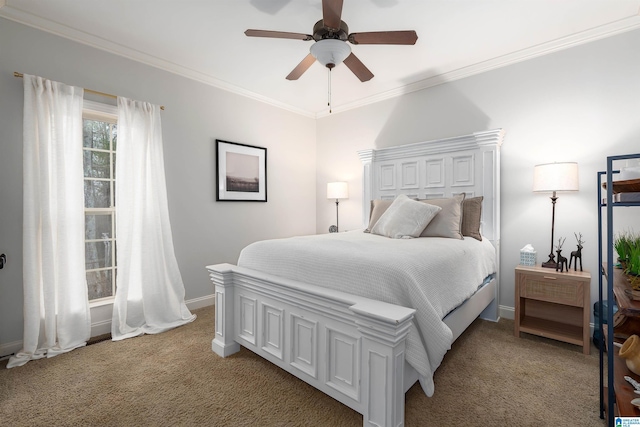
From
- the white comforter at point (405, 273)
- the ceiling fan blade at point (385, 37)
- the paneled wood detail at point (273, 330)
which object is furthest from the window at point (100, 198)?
the ceiling fan blade at point (385, 37)

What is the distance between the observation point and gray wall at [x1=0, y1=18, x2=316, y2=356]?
2305mm

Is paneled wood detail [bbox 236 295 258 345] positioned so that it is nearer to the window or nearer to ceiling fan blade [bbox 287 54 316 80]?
the window

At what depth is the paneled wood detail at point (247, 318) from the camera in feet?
7.02

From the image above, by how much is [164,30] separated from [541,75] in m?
3.51

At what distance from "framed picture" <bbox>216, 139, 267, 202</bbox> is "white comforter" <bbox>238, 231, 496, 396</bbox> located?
1.57 meters

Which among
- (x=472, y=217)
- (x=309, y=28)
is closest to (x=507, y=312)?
(x=472, y=217)

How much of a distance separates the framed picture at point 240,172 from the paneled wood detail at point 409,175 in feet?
6.02

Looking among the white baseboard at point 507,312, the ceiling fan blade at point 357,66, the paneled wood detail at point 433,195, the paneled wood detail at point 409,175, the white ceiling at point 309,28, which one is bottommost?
the white baseboard at point 507,312

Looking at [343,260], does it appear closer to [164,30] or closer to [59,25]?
[164,30]

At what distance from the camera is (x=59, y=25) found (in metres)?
2.46

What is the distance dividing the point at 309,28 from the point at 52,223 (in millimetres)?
2645

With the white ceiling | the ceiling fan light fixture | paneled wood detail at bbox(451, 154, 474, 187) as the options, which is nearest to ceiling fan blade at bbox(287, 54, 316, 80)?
the ceiling fan light fixture

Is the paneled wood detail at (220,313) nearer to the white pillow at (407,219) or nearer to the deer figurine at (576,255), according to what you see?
the white pillow at (407,219)

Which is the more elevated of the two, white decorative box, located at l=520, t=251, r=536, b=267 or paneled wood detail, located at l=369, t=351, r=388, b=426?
white decorative box, located at l=520, t=251, r=536, b=267
